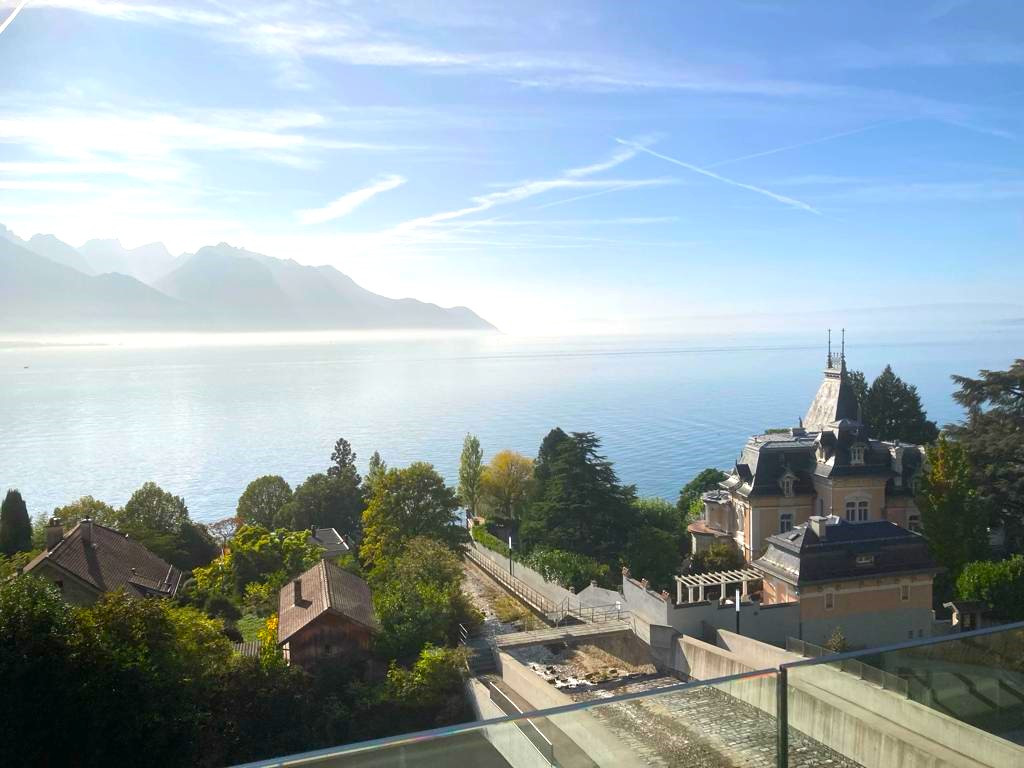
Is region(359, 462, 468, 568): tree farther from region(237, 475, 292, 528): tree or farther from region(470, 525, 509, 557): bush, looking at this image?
region(237, 475, 292, 528): tree

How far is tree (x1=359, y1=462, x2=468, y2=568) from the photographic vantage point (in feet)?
81.9

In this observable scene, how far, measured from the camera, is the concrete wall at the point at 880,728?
3127 millimetres

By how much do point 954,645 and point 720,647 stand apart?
1468cm

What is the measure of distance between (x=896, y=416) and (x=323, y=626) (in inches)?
1188

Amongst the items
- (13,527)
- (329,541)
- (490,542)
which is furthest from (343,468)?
(13,527)

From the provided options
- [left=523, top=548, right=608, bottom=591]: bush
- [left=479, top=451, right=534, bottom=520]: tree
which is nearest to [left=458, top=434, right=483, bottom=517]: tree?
[left=479, top=451, right=534, bottom=520]: tree

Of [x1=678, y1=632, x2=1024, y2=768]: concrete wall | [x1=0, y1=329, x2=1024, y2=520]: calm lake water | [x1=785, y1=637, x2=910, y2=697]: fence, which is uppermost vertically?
[x1=785, y1=637, x2=910, y2=697]: fence

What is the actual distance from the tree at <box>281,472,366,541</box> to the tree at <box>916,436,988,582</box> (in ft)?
74.4

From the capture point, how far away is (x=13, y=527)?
86.1ft

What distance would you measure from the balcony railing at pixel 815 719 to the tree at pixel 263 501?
35.1 meters

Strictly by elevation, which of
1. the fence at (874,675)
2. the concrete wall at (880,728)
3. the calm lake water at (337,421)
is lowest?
the calm lake water at (337,421)

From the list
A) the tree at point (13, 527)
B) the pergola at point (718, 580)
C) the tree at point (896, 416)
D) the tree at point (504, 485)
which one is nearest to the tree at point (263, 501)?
the tree at point (504, 485)

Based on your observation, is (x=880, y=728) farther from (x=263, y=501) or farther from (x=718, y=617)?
(x=263, y=501)

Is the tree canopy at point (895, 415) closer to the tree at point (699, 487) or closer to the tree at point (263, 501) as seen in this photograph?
the tree at point (699, 487)
